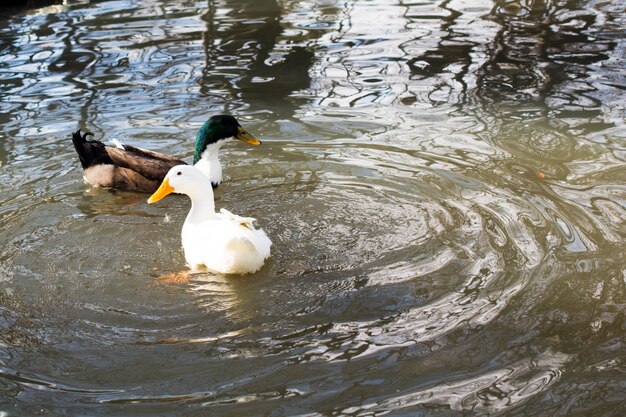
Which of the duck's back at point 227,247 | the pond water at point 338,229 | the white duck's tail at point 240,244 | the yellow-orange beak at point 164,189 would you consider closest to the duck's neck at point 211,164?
the pond water at point 338,229

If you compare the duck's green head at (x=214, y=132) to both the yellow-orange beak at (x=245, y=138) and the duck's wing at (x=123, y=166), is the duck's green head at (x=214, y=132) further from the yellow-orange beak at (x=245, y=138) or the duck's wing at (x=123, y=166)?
the duck's wing at (x=123, y=166)

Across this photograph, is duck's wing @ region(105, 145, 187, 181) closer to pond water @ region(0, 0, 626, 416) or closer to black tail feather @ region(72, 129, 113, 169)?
black tail feather @ region(72, 129, 113, 169)

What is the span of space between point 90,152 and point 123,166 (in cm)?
30

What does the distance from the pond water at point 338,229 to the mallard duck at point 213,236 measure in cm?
14

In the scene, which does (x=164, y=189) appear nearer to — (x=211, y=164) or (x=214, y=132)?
(x=211, y=164)

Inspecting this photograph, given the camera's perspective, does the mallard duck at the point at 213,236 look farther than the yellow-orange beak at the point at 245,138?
No

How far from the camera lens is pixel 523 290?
16.5ft

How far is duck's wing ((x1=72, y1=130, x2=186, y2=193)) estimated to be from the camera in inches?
276

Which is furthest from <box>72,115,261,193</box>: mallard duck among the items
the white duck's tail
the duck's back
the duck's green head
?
the white duck's tail

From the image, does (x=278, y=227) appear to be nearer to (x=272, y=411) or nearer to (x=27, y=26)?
(x=272, y=411)

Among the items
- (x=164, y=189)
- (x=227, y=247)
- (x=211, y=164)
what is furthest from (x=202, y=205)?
(x=211, y=164)

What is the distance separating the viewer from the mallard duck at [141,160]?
701cm

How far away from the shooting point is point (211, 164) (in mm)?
6938

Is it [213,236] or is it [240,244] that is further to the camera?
[213,236]
